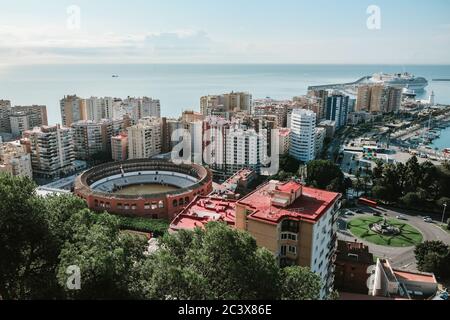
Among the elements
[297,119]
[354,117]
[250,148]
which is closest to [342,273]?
[250,148]

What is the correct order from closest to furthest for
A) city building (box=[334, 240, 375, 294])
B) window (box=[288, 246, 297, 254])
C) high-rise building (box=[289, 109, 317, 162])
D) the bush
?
window (box=[288, 246, 297, 254])
city building (box=[334, 240, 375, 294])
the bush
high-rise building (box=[289, 109, 317, 162])

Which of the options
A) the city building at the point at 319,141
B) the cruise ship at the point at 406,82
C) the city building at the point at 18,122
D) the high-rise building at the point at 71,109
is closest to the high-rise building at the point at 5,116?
the city building at the point at 18,122

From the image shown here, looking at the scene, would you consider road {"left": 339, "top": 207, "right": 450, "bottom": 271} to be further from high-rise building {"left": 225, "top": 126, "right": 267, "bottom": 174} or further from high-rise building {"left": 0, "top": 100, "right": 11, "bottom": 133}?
high-rise building {"left": 0, "top": 100, "right": 11, "bottom": 133}

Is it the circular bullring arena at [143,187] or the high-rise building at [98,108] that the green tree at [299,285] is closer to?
the circular bullring arena at [143,187]

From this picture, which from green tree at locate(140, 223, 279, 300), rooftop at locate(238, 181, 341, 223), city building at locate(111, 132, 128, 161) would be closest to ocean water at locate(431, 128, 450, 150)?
city building at locate(111, 132, 128, 161)

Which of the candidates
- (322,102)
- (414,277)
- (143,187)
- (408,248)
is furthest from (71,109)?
(414,277)

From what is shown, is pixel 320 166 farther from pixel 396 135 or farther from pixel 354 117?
pixel 354 117
